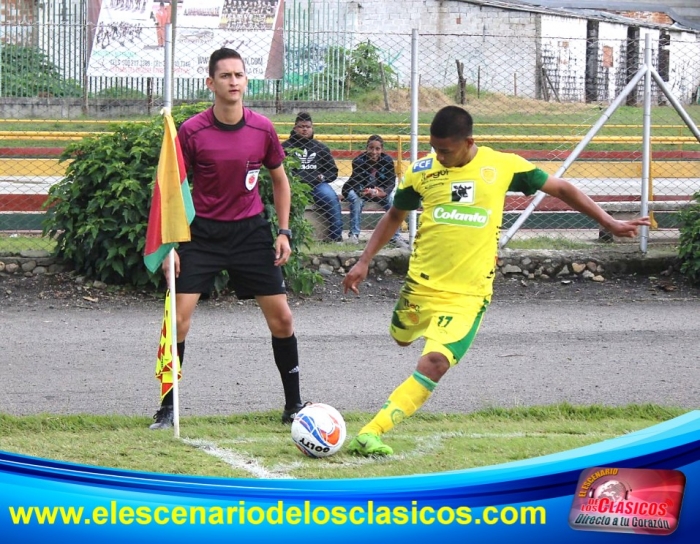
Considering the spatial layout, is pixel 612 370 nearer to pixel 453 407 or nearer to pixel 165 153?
pixel 453 407

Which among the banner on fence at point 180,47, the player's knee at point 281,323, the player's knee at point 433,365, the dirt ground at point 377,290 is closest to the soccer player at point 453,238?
the player's knee at point 433,365

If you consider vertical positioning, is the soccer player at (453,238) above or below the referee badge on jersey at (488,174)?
below

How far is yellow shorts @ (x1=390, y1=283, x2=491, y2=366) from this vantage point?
5719 mm

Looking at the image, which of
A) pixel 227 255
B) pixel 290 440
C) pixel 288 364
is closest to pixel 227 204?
pixel 227 255

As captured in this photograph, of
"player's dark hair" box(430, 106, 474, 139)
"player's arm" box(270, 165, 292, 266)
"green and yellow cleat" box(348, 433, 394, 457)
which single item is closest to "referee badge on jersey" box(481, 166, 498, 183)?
"player's dark hair" box(430, 106, 474, 139)

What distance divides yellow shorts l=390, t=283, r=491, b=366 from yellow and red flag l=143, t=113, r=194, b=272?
129cm

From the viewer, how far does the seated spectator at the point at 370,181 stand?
43.0 feet

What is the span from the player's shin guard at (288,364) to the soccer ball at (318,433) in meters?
1.00

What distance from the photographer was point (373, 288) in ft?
38.8

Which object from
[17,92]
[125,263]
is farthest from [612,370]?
[17,92]

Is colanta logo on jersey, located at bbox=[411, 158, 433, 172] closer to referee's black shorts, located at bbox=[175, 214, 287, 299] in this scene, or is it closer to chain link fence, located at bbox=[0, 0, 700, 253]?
referee's black shorts, located at bbox=[175, 214, 287, 299]

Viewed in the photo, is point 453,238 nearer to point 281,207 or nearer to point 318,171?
point 281,207

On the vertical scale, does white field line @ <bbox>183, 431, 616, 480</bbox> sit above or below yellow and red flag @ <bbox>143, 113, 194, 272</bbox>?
below

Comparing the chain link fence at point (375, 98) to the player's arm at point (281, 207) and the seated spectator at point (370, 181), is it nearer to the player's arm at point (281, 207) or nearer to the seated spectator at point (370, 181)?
the seated spectator at point (370, 181)
